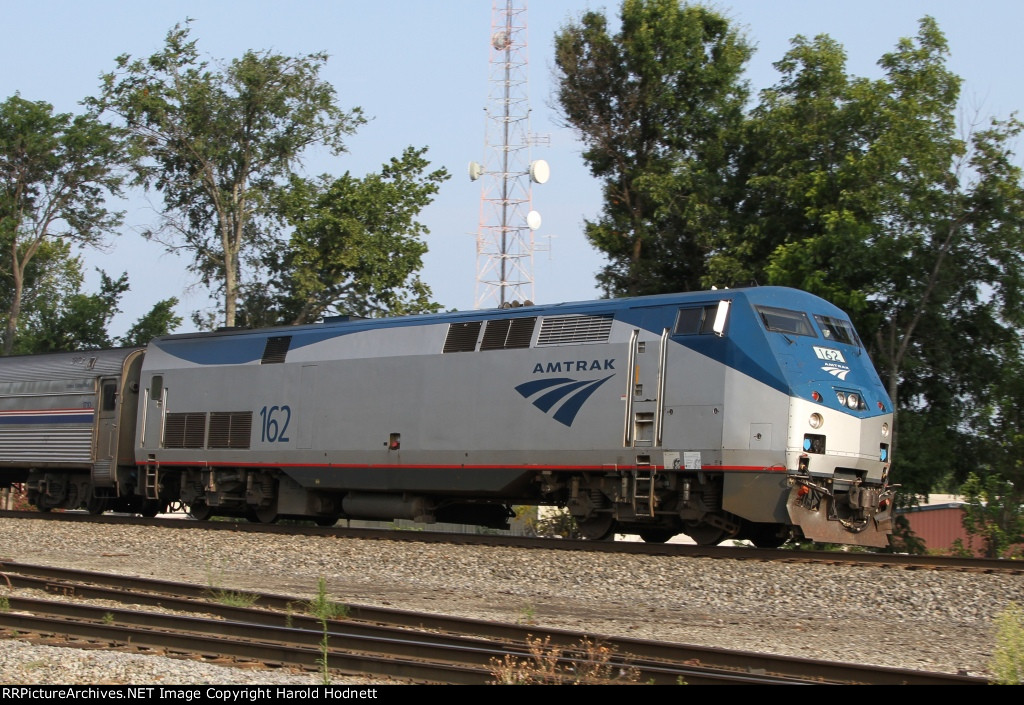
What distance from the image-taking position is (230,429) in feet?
70.4

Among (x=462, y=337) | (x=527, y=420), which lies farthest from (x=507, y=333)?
(x=527, y=420)

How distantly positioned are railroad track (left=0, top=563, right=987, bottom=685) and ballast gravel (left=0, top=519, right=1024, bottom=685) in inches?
17.9

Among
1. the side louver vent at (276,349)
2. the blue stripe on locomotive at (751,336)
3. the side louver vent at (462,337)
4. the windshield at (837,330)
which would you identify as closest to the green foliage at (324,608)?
the blue stripe on locomotive at (751,336)

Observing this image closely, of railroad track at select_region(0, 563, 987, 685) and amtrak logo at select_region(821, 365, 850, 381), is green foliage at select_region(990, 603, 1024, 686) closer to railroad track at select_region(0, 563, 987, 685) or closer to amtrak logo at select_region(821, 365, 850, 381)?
railroad track at select_region(0, 563, 987, 685)

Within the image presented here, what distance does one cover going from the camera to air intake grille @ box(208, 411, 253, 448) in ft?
69.5

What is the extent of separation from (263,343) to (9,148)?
2514 cm

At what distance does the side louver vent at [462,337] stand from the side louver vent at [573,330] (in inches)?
51.3

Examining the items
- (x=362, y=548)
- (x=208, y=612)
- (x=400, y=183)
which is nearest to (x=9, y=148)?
(x=400, y=183)

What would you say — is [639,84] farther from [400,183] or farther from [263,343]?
[263,343]

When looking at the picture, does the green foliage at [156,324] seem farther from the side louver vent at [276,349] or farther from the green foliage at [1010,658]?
the green foliage at [1010,658]

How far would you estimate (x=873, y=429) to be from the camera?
15.8 meters

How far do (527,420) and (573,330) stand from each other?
61.0 inches

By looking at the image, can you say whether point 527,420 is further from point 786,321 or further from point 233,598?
point 233,598

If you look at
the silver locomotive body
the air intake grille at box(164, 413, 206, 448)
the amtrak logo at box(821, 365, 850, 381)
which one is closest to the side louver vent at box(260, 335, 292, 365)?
the silver locomotive body
